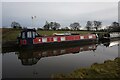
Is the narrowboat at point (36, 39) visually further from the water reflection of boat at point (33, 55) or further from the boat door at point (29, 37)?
the water reflection of boat at point (33, 55)

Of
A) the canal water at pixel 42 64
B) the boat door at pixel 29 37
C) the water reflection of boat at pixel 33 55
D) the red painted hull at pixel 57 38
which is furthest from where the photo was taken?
the red painted hull at pixel 57 38

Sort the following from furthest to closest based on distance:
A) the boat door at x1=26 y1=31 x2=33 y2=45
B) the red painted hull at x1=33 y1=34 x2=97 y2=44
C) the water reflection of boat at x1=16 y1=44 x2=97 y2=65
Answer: the red painted hull at x1=33 y1=34 x2=97 y2=44 < the boat door at x1=26 y1=31 x2=33 y2=45 < the water reflection of boat at x1=16 y1=44 x2=97 y2=65

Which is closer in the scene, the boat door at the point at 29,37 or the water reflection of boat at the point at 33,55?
the water reflection of boat at the point at 33,55

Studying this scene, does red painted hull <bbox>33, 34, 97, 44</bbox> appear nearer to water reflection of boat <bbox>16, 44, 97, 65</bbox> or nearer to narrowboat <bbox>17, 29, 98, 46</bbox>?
narrowboat <bbox>17, 29, 98, 46</bbox>

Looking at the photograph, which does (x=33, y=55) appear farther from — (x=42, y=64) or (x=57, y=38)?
(x=57, y=38)

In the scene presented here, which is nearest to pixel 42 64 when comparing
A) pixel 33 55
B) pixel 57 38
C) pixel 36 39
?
pixel 33 55

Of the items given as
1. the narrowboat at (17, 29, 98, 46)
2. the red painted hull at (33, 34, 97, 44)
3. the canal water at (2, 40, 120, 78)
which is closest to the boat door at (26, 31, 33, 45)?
the narrowboat at (17, 29, 98, 46)

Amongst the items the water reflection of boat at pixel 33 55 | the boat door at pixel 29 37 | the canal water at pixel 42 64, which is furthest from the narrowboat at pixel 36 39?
the canal water at pixel 42 64

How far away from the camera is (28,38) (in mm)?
22031

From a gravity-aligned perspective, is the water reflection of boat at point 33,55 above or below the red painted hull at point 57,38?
below

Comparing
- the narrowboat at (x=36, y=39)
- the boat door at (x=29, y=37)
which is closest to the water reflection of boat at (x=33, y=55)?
the boat door at (x=29, y=37)

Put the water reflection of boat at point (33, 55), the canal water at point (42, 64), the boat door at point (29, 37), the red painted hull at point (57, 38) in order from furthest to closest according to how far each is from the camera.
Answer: the red painted hull at point (57, 38) < the boat door at point (29, 37) < the water reflection of boat at point (33, 55) < the canal water at point (42, 64)

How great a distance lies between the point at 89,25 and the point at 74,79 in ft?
230

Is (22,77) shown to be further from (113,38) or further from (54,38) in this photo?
(113,38)
